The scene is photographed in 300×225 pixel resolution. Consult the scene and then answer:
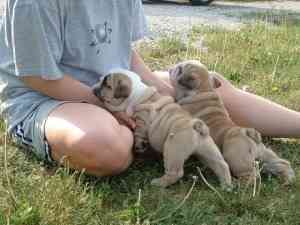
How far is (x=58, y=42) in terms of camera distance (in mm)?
3361

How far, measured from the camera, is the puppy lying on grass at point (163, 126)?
10.7ft

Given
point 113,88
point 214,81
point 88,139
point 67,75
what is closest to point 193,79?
point 214,81

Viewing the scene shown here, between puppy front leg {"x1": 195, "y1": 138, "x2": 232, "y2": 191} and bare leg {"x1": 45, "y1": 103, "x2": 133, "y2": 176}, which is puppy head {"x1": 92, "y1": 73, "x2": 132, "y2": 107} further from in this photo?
puppy front leg {"x1": 195, "y1": 138, "x2": 232, "y2": 191}

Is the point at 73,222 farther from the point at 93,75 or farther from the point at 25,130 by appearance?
the point at 93,75

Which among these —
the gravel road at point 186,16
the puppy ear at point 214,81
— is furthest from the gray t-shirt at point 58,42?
the gravel road at point 186,16

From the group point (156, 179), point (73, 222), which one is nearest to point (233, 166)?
point (156, 179)

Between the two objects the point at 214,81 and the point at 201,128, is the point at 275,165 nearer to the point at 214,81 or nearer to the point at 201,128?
the point at 201,128

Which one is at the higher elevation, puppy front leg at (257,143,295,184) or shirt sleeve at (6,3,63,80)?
shirt sleeve at (6,3,63,80)

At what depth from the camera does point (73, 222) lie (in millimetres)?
2777

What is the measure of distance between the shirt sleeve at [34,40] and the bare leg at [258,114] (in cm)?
114

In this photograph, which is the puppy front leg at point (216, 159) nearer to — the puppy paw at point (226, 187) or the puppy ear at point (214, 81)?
the puppy paw at point (226, 187)

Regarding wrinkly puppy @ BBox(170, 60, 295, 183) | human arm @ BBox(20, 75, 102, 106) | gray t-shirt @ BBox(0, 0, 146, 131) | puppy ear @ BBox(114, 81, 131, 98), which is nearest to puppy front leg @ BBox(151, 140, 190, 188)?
wrinkly puppy @ BBox(170, 60, 295, 183)

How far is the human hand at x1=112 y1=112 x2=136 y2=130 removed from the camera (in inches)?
139

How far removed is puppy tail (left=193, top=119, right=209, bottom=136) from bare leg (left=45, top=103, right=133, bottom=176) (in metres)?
0.35
